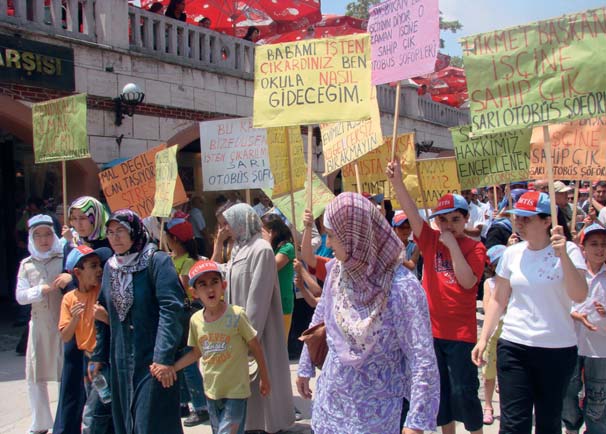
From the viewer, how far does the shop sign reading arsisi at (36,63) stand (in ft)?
28.3

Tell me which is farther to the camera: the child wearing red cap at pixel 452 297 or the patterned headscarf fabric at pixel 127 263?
the child wearing red cap at pixel 452 297

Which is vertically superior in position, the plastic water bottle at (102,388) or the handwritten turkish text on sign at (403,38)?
the handwritten turkish text on sign at (403,38)

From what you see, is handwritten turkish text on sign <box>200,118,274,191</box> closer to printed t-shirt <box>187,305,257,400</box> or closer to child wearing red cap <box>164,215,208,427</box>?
child wearing red cap <box>164,215,208,427</box>

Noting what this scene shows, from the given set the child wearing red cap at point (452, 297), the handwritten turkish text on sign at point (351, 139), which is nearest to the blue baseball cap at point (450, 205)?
the child wearing red cap at point (452, 297)

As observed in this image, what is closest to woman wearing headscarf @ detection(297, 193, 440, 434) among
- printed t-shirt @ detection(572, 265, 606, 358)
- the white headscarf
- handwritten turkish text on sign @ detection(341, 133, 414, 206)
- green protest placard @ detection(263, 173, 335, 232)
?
printed t-shirt @ detection(572, 265, 606, 358)

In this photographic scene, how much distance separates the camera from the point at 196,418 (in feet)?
17.6

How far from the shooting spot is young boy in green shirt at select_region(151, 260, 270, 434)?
403cm

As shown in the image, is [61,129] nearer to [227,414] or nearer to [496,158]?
[227,414]

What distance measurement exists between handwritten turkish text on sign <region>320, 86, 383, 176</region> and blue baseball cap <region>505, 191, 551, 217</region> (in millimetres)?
1594

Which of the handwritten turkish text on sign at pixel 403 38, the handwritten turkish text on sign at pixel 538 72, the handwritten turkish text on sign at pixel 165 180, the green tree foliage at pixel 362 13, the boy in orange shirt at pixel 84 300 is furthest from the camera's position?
the green tree foliage at pixel 362 13

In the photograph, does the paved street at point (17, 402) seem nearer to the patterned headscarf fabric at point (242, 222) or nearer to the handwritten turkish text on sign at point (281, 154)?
the patterned headscarf fabric at point (242, 222)

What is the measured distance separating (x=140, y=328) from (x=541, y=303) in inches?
87.3

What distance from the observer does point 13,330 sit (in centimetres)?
931

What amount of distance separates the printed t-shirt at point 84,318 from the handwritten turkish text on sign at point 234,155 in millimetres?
2856
